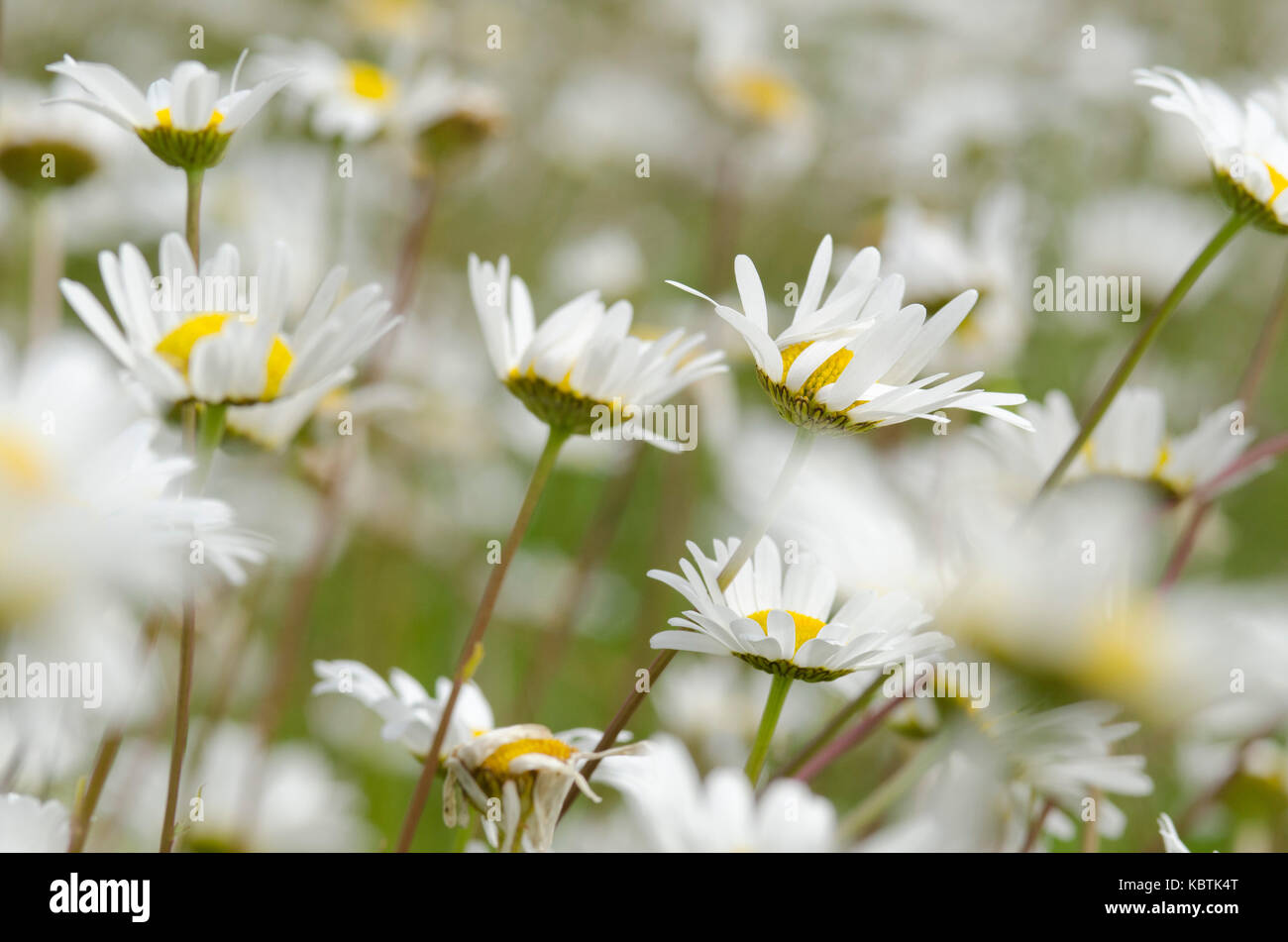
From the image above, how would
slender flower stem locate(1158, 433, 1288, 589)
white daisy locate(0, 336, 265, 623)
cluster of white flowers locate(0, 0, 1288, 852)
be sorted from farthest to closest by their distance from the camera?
slender flower stem locate(1158, 433, 1288, 589) → cluster of white flowers locate(0, 0, 1288, 852) → white daisy locate(0, 336, 265, 623)

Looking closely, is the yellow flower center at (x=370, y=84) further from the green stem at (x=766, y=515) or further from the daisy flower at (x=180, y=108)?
the green stem at (x=766, y=515)

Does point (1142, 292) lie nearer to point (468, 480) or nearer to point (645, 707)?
→ point (645, 707)

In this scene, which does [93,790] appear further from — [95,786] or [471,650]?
[471,650]

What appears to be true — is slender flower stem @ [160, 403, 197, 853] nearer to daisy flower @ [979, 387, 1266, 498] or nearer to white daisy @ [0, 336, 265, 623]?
white daisy @ [0, 336, 265, 623]

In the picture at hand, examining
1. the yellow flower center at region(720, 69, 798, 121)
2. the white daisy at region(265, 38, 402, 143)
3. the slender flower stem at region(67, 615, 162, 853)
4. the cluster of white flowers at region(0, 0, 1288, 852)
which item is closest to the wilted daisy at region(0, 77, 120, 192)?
the cluster of white flowers at region(0, 0, 1288, 852)

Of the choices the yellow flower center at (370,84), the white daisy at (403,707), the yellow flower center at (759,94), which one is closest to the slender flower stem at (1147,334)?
the white daisy at (403,707)
